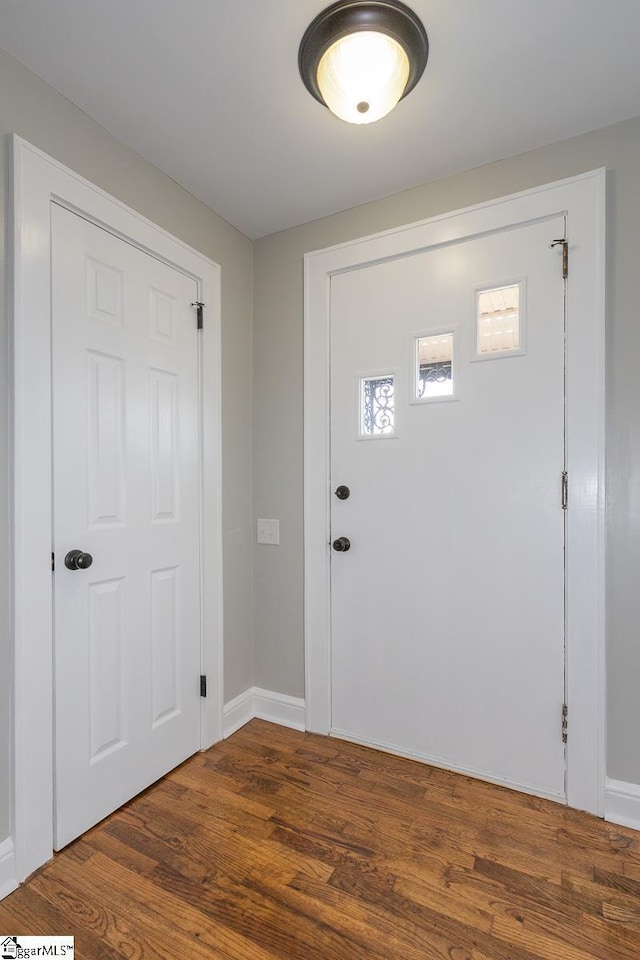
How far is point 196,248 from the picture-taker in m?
2.14

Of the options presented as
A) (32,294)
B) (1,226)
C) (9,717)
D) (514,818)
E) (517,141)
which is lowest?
(514,818)

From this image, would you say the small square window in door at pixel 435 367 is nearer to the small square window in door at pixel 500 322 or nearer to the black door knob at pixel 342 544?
the small square window in door at pixel 500 322

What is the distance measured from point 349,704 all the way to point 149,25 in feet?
8.43

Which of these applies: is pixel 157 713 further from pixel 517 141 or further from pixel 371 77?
pixel 517 141

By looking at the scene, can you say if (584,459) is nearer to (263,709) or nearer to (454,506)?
(454,506)

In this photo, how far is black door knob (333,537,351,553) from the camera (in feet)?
7.22

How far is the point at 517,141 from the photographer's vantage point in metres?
1.79

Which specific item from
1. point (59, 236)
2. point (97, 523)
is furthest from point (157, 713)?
point (59, 236)

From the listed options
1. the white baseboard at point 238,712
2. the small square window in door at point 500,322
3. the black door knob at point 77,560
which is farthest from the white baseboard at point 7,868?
the small square window in door at point 500,322

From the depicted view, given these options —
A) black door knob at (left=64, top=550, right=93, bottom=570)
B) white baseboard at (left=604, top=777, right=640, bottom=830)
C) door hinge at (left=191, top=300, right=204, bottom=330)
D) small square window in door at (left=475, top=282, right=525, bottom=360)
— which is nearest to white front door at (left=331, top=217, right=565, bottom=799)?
small square window in door at (left=475, top=282, right=525, bottom=360)

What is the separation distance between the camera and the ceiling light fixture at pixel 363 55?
1.26m

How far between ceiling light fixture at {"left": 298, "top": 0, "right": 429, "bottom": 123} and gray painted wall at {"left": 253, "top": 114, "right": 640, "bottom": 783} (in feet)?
2.12

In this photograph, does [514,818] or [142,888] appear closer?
[142,888]

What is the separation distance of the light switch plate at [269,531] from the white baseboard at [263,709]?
2.54 feet
